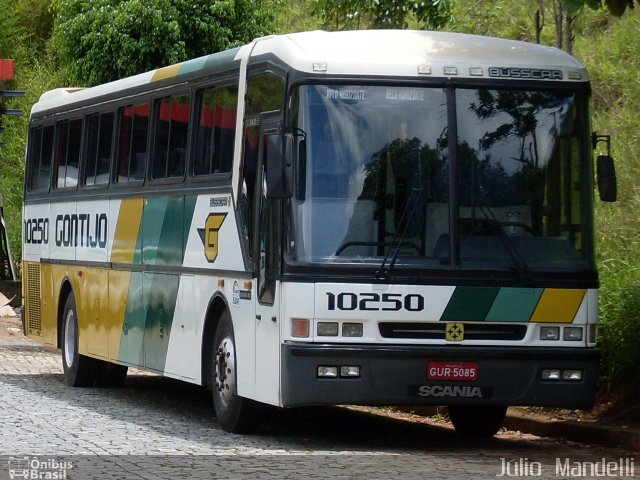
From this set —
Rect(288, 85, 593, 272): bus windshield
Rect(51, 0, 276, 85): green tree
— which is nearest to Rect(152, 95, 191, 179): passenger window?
Rect(288, 85, 593, 272): bus windshield

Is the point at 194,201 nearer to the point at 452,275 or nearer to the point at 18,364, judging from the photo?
the point at 452,275

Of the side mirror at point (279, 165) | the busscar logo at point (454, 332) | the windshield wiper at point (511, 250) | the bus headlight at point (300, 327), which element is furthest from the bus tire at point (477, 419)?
the side mirror at point (279, 165)

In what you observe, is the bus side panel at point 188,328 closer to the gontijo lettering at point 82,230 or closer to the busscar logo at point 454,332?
the busscar logo at point 454,332

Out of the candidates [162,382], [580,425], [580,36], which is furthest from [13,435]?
[580,36]

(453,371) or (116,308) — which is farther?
(116,308)

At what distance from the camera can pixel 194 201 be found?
1366cm

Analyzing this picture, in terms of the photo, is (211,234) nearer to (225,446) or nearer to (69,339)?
(225,446)

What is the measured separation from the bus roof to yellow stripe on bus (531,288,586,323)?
1704 millimetres

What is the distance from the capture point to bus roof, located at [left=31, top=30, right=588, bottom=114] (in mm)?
11555

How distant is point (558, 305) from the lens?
38.0 ft

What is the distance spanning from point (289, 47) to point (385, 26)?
687cm

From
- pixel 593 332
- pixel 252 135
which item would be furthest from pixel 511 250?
pixel 252 135

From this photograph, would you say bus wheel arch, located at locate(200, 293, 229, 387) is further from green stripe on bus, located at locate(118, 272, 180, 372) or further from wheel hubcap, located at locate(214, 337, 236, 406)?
green stripe on bus, located at locate(118, 272, 180, 372)

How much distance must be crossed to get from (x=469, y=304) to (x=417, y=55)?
6.55ft
